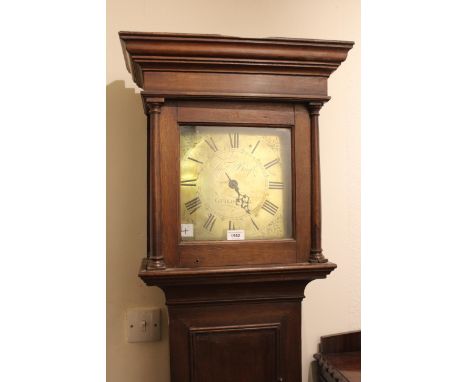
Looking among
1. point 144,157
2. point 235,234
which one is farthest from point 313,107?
point 144,157

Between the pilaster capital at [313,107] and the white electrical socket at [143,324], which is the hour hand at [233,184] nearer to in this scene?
the pilaster capital at [313,107]

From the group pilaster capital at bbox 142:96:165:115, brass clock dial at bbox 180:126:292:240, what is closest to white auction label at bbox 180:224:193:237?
brass clock dial at bbox 180:126:292:240

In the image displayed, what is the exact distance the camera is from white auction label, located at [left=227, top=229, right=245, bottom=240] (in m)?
1.07

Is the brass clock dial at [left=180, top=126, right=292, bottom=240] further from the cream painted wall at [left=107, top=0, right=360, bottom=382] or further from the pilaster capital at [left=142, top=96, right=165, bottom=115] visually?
the cream painted wall at [left=107, top=0, right=360, bottom=382]

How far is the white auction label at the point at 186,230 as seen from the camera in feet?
3.41

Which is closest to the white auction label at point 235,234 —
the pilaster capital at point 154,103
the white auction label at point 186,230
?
the white auction label at point 186,230

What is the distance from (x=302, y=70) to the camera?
1.06 metres

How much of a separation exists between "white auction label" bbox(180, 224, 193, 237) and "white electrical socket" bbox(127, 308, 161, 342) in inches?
18.7

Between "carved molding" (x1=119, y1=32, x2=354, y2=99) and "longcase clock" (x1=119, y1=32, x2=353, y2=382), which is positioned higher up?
"carved molding" (x1=119, y1=32, x2=354, y2=99)

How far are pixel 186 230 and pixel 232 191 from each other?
17 cm
